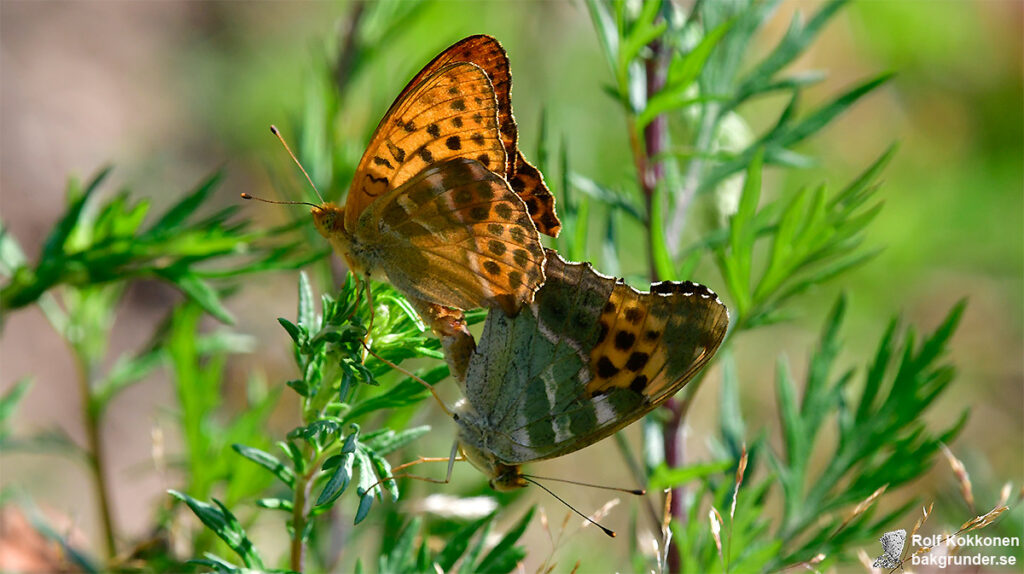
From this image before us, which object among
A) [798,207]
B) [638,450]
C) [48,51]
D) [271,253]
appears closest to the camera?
[798,207]

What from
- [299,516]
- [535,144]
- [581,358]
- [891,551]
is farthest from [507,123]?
[535,144]

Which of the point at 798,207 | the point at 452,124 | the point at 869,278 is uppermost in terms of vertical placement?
the point at 869,278

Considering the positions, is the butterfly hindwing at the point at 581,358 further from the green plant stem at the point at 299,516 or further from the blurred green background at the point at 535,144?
the blurred green background at the point at 535,144

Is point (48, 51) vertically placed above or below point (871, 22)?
above

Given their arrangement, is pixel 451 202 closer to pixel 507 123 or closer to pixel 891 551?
pixel 507 123

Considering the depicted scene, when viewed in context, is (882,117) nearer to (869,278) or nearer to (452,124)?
(869,278)

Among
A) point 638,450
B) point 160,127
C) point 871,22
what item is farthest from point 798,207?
point 160,127

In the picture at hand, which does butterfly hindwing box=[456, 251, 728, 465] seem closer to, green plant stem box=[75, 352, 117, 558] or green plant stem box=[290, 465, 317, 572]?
green plant stem box=[290, 465, 317, 572]
